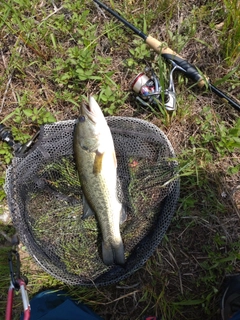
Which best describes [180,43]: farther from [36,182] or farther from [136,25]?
[36,182]

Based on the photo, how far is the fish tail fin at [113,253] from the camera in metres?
2.64

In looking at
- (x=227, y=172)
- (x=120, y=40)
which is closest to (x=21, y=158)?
(x=120, y=40)

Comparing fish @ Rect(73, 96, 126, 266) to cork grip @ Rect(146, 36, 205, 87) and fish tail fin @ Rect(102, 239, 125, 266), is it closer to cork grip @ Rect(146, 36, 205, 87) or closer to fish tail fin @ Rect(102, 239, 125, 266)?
fish tail fin @ Rect(102, 239, 125, 266)

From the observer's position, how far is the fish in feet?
8.12

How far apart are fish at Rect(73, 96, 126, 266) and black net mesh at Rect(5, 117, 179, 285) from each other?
166mm

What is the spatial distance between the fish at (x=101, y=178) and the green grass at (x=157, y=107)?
16.6 inches

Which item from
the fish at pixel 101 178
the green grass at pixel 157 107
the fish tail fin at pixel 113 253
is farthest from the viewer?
the green grass at pixel 157 107

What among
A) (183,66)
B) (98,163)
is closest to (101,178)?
(98,163)

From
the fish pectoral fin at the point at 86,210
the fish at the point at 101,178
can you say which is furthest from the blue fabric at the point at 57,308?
the fish pectoral fin at the point at 86,210

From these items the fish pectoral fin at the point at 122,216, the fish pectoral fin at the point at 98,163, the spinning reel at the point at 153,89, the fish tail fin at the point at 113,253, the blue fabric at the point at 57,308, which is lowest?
the blue fabric at the point at 57,308

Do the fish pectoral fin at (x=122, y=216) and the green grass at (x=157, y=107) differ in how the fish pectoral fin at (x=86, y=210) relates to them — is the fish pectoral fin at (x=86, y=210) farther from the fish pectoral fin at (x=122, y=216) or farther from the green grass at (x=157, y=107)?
the green grass at (x=157, y=107)

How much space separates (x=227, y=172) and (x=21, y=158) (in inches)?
70.5

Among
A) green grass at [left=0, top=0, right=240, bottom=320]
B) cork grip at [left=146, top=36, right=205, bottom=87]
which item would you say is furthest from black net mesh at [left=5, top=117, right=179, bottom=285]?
cork grip at [left=146, top=36, right=205, bottom=87]

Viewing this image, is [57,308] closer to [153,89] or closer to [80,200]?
[80,200]
